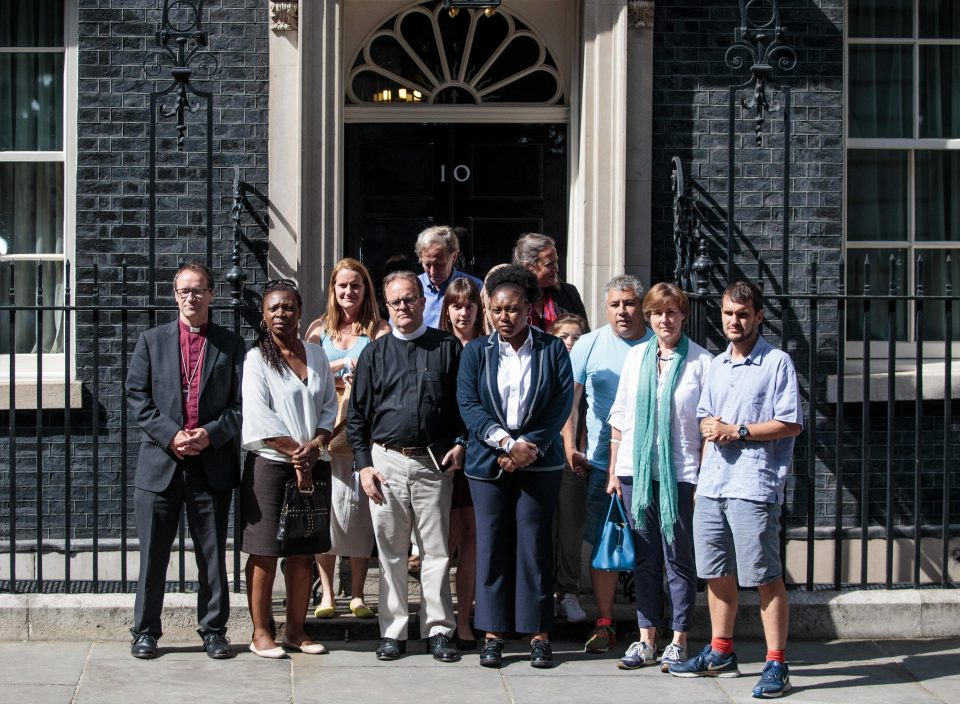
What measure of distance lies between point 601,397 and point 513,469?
0.77 m

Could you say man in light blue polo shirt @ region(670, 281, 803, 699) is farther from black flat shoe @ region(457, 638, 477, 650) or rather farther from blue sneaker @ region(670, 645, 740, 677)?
black flat shoe @ region(457, 638, 477, 650)

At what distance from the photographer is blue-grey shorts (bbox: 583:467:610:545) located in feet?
22.8

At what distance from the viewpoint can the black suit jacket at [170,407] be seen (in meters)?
6.50

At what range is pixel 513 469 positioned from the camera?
6469 mm

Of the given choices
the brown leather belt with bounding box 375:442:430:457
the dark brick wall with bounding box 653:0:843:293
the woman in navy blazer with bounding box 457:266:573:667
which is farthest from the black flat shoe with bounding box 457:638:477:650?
the dark brick wall with bounding box 653:0:843:293

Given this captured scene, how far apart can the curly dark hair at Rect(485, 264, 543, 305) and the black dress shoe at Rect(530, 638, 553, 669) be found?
1.60 metres

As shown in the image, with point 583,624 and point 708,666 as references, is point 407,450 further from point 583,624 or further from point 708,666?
point 708,666

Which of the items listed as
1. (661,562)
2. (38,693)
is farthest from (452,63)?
(38,693)

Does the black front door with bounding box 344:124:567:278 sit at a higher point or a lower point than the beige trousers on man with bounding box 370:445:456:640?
higher

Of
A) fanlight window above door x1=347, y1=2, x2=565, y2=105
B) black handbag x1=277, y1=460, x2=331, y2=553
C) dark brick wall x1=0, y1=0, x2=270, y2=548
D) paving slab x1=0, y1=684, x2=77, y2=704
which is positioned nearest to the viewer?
paving slab x1=0, y1=684, x2=77, y2=704

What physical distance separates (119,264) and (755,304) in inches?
157

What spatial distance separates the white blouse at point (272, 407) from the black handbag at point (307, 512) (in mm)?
169

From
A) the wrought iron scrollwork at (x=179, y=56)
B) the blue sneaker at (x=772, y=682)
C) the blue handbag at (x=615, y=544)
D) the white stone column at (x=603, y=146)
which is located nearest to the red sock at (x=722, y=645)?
the blue sneaker at (x=772, y=682)

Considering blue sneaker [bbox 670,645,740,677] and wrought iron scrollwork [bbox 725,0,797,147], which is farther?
wrought iron scrollwork [bbox 725,0,797,147]
